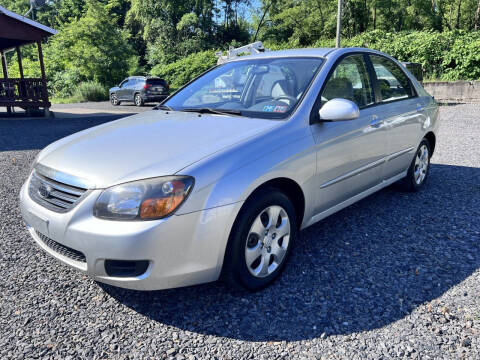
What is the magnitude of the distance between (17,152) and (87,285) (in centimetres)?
593

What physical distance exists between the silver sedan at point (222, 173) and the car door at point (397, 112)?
27 millimetres

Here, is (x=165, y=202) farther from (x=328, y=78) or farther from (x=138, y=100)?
(x=138, y=100)

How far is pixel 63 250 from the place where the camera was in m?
2.47

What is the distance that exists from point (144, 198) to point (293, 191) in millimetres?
1188

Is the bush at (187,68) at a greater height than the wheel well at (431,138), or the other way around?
the bush at (187,68)

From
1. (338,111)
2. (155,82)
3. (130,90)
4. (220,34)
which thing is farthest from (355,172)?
(220,34)

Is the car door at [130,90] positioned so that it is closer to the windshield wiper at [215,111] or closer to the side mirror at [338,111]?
the windshield wiper at [215,111]

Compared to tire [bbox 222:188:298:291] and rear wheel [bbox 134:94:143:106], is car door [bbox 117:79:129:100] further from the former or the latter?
tire [bbox 222:188:298:291]

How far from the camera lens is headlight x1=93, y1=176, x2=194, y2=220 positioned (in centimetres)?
220

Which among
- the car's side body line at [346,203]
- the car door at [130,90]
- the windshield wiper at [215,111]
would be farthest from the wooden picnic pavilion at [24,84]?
the car's side body line at [346,203]

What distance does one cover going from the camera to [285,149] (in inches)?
108

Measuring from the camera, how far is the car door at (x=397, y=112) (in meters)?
3.92

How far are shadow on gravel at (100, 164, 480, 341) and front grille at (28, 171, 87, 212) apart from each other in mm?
751

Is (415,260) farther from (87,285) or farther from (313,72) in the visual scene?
(87,285)
